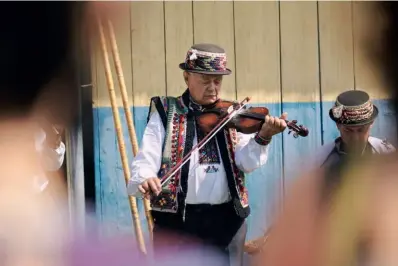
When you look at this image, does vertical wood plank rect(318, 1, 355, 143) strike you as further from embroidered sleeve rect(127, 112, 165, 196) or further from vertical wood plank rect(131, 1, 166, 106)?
embroidered sleeve rect(127, 112, 165, 196)

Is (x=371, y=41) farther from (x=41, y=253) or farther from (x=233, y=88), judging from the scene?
(x=41, y=253)

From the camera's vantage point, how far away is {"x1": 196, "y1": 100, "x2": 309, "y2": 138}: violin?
2.39 metres

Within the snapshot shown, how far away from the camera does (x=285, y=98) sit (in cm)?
314

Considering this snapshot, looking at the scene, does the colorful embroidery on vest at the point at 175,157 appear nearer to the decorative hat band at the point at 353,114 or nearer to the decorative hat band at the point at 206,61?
the decorative hat band at the point at 206,61

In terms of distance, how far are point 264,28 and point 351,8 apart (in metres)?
0.39

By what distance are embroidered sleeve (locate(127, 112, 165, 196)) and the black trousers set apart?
15 centimetres

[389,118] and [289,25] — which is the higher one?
[289,25]

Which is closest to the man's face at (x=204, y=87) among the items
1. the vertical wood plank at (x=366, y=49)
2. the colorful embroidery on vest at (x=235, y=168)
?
the colorful embroidery on vest at (x=235, y=168)

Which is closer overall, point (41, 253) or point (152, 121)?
point (152, 121)

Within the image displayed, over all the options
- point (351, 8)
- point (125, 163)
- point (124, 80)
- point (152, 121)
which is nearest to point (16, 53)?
point (124, 80)

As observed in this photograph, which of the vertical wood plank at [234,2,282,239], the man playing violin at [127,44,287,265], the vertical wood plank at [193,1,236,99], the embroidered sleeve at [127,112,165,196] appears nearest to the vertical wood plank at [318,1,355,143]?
the vertical wood plank at [234,2,282,239]

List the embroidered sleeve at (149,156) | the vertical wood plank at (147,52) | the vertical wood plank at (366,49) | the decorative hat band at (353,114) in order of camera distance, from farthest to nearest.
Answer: the vertical wood plank at (366,49), the vertical wood plank at (147,52), the decorative hat band at (353,114), the embroidered sleeve at (149,156)

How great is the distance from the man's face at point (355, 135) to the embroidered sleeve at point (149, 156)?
2.11 feet

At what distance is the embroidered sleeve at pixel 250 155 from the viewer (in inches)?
94.0
